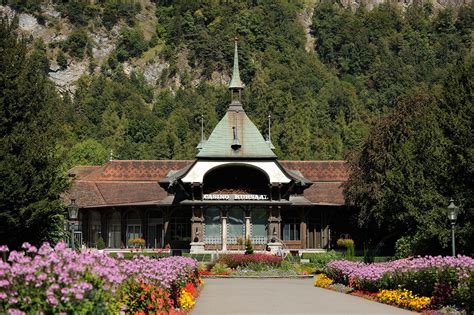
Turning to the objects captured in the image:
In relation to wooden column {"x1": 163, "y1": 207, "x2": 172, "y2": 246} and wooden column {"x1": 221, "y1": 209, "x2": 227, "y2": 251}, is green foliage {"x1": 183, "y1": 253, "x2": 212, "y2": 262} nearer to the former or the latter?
wooden column {"x1": 221, "y1": 209, "x2": 227, "y2": 251}

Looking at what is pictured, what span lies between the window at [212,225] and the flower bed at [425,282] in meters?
32.5

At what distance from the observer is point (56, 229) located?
124 feet

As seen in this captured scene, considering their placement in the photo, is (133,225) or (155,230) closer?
(155,230)

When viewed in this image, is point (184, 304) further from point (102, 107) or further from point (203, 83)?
point (203, 83)

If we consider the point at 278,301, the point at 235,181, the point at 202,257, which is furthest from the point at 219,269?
the point at 278,301

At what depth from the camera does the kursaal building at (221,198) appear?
6247cm

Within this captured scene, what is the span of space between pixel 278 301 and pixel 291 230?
39.0 m

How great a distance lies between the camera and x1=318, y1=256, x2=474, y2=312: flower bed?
22.7 meters

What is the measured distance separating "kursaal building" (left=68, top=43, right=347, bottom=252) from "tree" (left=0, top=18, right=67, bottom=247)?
26.2m

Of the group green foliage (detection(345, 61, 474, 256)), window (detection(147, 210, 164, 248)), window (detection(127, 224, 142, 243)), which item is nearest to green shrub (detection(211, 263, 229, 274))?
green foliage (detection(345, 61, 474, 256))

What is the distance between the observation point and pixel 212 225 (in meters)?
62.9

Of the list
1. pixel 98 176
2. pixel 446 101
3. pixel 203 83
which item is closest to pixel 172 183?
pixel 98 176

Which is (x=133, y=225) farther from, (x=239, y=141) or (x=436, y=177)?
(x=436, y=177)

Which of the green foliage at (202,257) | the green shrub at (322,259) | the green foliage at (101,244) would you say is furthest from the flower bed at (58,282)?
the green foliage at (101,244)
